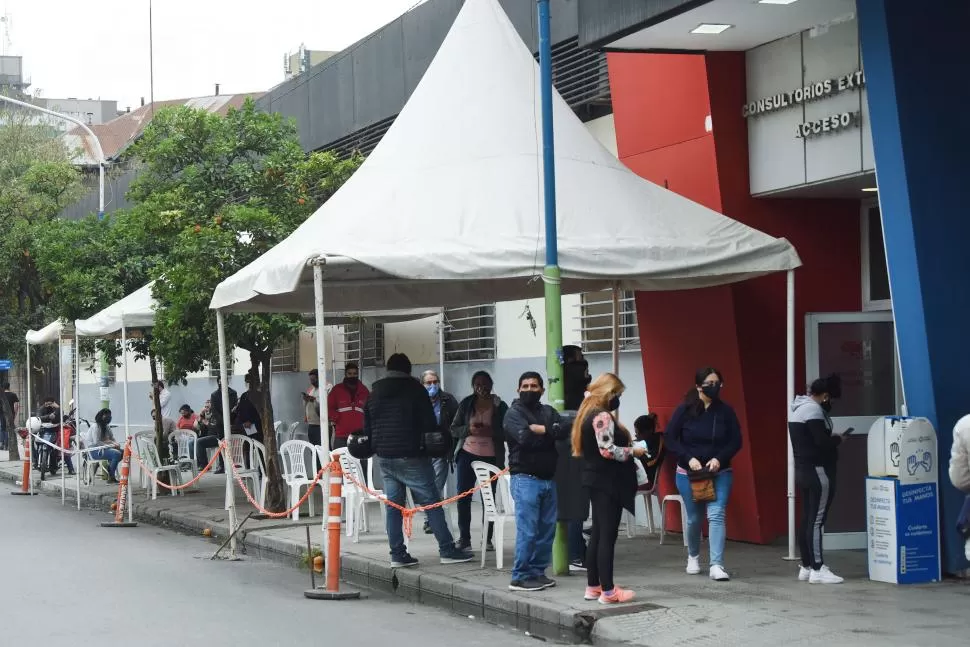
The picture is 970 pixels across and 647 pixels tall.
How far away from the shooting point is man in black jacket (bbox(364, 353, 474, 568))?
37.8 feet

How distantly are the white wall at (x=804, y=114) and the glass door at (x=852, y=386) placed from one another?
4.51 ft

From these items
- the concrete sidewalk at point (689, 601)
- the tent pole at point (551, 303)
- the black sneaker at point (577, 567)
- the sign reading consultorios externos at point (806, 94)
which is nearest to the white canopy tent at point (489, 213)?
the tent pole at point (551, 303)

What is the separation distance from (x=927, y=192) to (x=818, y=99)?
74.3 inches

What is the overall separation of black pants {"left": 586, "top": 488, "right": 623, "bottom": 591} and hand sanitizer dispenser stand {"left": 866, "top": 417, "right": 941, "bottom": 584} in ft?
7.15

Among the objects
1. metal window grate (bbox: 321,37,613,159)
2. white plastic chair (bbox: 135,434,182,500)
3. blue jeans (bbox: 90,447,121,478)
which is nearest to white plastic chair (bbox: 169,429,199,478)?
white plastic chair (bbox: 135,434,182,500)

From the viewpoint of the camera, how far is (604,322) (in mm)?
15930

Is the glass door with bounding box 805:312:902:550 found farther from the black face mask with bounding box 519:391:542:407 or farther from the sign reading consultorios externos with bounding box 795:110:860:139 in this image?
the black face mask with bounding box 519:391:542:407

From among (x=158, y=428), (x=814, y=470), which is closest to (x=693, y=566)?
(x=814, y=470)

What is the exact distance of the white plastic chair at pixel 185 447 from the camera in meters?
21.7

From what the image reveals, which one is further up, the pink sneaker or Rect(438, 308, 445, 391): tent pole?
Rect(438, 308, 445, 391): tent pole

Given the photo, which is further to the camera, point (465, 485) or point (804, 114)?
point (465, 485)

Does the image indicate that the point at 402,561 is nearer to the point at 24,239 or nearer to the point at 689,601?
the point at 689,601

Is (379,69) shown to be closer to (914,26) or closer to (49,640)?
(914,26)

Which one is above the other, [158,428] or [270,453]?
[158,428]
